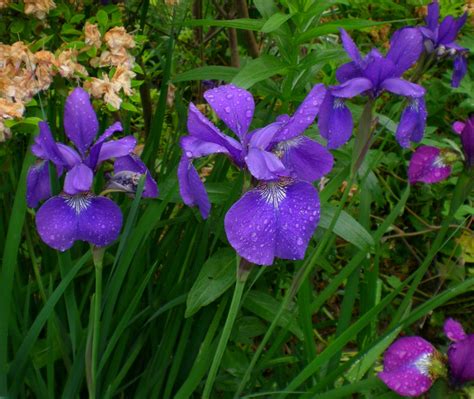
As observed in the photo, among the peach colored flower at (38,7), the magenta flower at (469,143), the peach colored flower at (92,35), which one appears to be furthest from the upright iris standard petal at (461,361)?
the peach colored flower at (38,7)

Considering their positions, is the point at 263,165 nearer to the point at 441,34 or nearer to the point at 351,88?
the point at 351,88

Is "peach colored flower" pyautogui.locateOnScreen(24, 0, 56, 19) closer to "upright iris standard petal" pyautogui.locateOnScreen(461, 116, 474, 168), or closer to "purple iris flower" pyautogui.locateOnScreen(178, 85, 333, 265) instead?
"purple iris flower" pyautogui.locateOnScreen(178, 85, 333, 265)

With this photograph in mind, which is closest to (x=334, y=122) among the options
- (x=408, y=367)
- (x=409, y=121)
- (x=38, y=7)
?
(x=409, y=121)

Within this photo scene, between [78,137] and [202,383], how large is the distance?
74 centimetres

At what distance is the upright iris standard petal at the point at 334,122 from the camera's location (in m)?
1.31

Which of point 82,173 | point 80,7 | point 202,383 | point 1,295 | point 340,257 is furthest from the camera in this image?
point 340,257

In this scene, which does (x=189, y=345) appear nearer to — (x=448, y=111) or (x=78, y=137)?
(x=78, y=137)

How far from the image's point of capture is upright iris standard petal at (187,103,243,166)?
110 cm

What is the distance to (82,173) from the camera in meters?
1.16

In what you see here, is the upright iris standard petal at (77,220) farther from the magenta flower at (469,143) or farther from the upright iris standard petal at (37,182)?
the magenta flower at (469,143)

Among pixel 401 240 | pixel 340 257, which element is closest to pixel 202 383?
pixel 340 257

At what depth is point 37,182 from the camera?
1.31m

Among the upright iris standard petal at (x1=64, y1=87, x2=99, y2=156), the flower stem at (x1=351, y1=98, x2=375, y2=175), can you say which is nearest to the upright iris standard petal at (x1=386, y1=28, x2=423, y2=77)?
the flower stem at (x1=351, y1=98, x2=375, y2=175)

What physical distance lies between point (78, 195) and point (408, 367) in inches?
35.6
